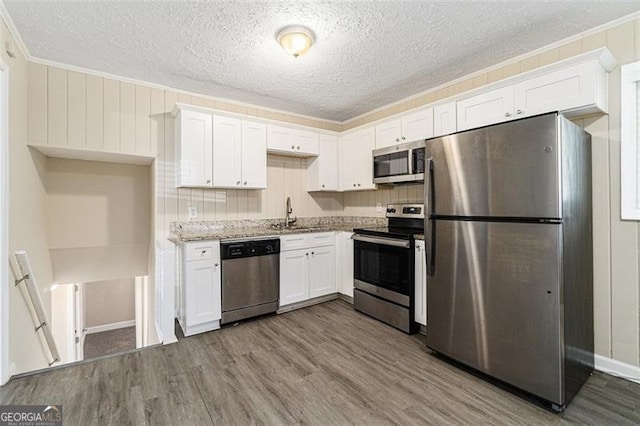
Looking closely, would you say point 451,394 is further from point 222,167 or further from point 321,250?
point 222,167

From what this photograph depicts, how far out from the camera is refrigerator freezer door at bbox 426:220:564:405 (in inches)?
71.7

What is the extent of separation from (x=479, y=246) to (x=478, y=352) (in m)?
0.79

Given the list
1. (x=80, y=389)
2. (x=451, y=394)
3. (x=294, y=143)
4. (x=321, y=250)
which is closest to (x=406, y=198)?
(x=321, y=250)

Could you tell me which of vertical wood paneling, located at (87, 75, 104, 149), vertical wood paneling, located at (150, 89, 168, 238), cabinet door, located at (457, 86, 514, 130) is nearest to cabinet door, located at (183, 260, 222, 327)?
vertical wood paneling, located at (150, 89, 168, 238)

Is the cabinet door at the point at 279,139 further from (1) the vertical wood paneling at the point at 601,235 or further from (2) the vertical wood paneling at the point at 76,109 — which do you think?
(1) the vertical wood paneling at the point at 601,235

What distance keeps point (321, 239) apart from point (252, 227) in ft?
3.13

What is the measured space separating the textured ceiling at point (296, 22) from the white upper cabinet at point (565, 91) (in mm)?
412

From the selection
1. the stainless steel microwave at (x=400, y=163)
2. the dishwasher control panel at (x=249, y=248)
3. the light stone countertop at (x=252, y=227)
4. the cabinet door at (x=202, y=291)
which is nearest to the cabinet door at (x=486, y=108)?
the stainless steel microwave at (x=400, y=163)

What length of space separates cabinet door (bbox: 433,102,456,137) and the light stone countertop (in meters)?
1.48

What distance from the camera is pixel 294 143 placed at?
3.89 m

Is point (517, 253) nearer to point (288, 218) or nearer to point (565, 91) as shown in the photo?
point (565, 91)

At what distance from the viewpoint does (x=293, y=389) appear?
2.07 m

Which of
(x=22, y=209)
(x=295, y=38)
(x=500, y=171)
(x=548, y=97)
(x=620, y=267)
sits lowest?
(x=620, y=267)

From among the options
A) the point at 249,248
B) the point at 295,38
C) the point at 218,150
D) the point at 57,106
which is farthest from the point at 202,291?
the point at 295,38
